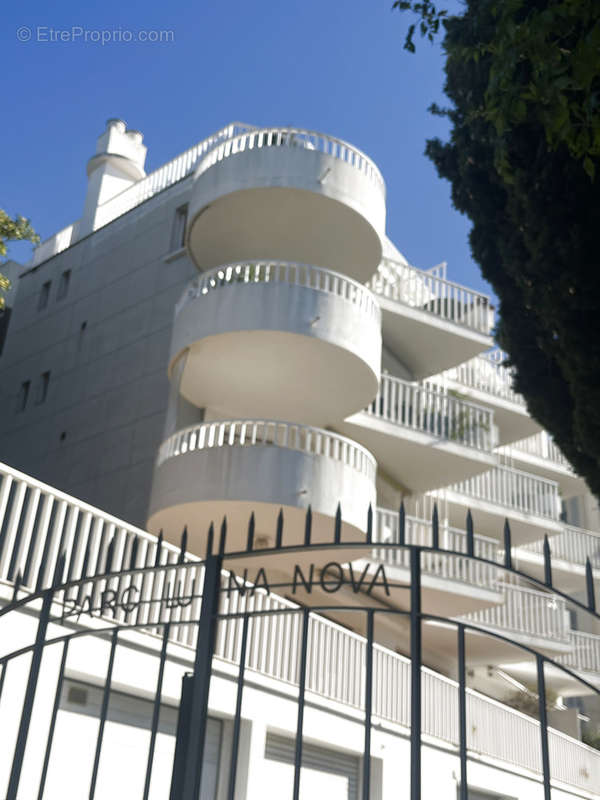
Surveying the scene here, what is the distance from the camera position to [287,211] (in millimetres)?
18500

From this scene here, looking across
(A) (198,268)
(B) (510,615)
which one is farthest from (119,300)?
(B) (510,615)

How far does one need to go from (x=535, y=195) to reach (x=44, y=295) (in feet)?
62.4

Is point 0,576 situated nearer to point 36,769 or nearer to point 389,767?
point 36,769

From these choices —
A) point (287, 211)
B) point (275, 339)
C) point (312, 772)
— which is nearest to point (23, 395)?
point (287, 211)

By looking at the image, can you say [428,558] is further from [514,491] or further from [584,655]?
[584,655]

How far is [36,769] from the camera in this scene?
8.93 metres

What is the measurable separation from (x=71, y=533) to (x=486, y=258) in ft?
18.4

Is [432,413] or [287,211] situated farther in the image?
[432,413]

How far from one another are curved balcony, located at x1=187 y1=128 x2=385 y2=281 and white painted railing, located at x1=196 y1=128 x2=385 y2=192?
21mm

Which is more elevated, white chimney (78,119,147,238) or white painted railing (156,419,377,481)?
white chimney (78,119,147,238)

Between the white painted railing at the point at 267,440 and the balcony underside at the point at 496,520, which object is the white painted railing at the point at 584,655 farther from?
the white painted railing at the point at 267,440

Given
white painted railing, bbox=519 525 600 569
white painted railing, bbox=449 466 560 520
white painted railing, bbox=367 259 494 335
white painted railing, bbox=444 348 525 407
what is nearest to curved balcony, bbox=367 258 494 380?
white painted railing, bbox=367 259 494 335

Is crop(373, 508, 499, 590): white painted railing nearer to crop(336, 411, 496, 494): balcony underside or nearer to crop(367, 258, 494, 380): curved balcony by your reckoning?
crop(336, 411, 496, 494): balcony underside

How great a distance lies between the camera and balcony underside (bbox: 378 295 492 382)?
21812 millimetres
